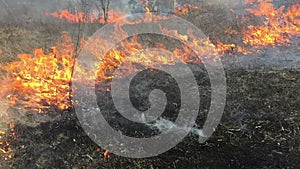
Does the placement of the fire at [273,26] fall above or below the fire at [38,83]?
above

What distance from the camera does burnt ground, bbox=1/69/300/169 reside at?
683 centimetres

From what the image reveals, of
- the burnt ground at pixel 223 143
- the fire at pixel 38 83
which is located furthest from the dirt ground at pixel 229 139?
the fire at pixel 38 83

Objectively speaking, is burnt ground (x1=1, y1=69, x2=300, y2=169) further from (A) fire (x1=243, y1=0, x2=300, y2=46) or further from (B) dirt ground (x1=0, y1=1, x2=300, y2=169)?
(A) fire (x1=243, y1=0, x2=300, y2=46)

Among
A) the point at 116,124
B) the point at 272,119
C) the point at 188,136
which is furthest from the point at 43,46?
the point at 272,119

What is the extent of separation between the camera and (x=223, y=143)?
7352 mm

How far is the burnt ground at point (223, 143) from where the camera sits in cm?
683

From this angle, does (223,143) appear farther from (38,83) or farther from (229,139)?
(38,83)

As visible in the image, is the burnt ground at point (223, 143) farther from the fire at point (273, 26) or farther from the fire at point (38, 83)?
the fire at point (273, 26)

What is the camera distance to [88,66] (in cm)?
1066

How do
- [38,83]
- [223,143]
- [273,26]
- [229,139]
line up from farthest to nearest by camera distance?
[273,26], [38,83], [229,139], [223,143]

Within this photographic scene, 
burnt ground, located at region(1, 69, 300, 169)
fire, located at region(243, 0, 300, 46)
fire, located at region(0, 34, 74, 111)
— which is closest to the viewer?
burnt ground, located at region(1, 69, 300, 169)

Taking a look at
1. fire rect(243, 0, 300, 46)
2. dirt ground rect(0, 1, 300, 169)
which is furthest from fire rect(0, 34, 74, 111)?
fire rect(243, 0, 300, 46)

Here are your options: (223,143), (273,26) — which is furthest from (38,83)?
(273,26)

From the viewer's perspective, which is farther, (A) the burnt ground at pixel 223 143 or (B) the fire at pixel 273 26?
(B) the fire at pixel 273 26
